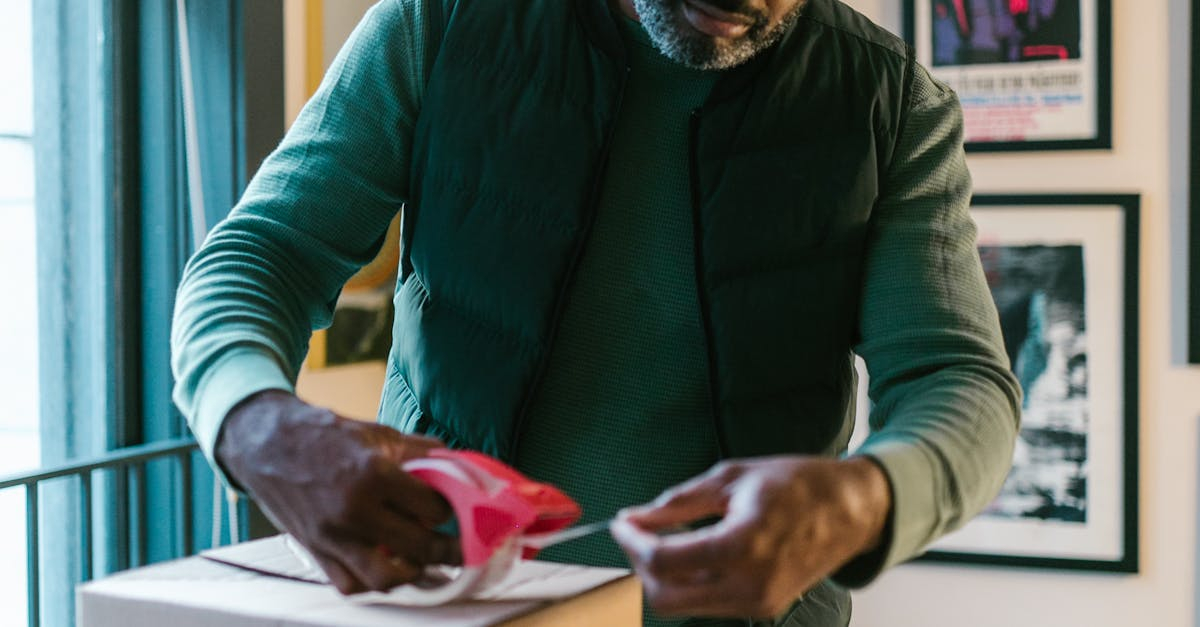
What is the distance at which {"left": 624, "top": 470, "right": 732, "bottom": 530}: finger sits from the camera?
1.94ft

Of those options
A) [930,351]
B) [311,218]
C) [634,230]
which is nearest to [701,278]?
[634,230]

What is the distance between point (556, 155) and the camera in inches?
38.8

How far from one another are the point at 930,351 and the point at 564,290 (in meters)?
0.29

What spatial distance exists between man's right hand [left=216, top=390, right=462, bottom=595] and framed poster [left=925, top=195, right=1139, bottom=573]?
1.97 metres

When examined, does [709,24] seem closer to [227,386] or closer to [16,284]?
[227,386]

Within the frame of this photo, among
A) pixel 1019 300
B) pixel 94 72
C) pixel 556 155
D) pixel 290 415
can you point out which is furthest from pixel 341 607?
pixel 1019 300

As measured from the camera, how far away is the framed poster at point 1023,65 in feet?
7.70

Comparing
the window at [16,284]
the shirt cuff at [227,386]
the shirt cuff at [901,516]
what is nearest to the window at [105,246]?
the window at [16,284]

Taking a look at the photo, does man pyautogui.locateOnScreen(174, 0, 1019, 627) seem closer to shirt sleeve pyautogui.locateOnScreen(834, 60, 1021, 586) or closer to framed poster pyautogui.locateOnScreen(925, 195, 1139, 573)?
shirt sleeve pyautogui.locateOnScreen(834, 60, 1021, 586)

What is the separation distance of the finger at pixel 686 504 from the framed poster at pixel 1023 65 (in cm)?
197

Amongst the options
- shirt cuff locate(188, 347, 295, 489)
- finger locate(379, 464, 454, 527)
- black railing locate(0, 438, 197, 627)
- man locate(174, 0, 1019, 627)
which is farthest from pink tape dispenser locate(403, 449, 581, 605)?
black railing locate(0, 438, 197, 627)

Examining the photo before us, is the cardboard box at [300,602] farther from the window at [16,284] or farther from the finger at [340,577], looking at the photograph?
the window at [16,284]

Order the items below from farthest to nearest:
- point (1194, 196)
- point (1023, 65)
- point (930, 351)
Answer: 1. point (1023, 65)
2. point (1194, 196)
3. point (930, 351)

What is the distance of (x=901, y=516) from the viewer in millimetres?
670
